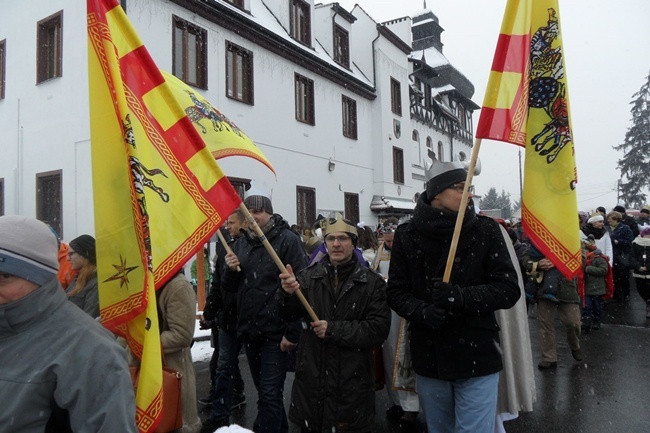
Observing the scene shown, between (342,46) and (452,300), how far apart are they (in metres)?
18.8

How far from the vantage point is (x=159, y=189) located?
8.87 feet

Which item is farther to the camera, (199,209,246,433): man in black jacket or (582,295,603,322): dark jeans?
(582,295,603,322): dark jeans

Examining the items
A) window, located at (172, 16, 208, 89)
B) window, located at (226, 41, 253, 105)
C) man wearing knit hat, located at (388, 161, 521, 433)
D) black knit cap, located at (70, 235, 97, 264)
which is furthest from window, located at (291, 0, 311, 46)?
man wearing knit hat, located at (388, 161, 521, 433)

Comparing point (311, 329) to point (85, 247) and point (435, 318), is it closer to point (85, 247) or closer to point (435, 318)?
point (435, 318)

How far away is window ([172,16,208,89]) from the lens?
1234cm

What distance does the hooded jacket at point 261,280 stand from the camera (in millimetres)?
3916

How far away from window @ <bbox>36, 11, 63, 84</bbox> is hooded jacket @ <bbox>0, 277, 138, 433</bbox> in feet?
39.0

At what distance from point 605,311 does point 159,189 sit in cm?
1070

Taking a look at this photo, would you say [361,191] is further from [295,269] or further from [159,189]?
[159,189]

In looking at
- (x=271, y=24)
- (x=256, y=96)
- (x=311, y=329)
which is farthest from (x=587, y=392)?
(x=271, y=24)

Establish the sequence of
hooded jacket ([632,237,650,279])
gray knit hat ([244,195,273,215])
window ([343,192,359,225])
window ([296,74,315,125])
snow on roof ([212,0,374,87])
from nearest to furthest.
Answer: gray knit hat ([244,195,273,215]) < hooded jacket ([632,237,650,279]) < snow on roof ([212,0,374,87]) < window ([296,74,315,125]) < window ([343,192,359,225])

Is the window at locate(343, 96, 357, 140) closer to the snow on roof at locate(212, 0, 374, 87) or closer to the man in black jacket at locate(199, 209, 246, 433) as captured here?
the snow on roof at locate(212, 0, 374, 87)

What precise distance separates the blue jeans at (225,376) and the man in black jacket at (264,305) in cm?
25

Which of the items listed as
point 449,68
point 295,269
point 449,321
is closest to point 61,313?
point 449,321
